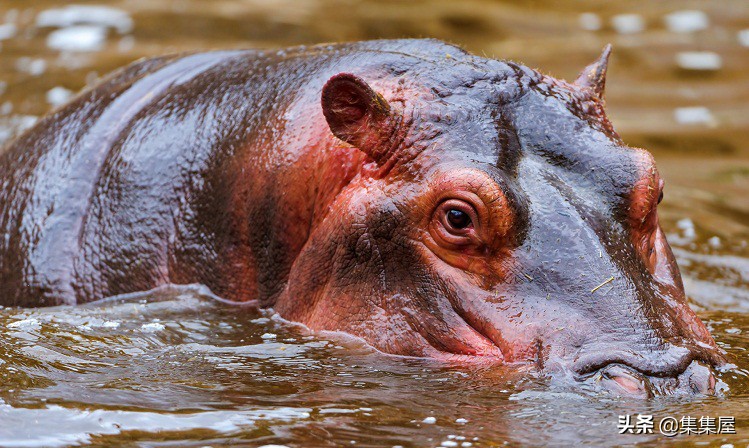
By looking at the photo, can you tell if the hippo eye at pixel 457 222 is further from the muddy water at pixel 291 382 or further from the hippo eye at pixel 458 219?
the muddy water at pixel 291 382

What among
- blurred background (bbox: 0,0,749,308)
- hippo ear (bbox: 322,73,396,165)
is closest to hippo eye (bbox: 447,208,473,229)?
hippo ear (bbox: 322,73,396,165)

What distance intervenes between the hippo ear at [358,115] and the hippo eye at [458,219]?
18.5 inches

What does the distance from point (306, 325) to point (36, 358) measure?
1.22 metres

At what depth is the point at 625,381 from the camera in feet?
14.1

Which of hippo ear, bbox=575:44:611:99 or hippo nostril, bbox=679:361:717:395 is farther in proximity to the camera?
hippo ear, bbox=575:44:611:99

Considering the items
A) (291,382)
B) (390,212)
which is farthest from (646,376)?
(291,382)

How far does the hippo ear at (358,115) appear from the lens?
16.6 feet

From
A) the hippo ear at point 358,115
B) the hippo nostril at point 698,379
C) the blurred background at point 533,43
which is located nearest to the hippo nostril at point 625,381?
the hippo nostril at point 698,379

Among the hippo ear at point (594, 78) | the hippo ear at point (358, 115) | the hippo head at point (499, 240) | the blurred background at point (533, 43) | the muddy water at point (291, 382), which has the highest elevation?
the blurred background at point (533, 43)

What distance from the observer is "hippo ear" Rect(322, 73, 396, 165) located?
199 inches

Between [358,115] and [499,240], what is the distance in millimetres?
917

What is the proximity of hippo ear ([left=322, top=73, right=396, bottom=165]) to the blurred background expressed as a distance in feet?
15.3

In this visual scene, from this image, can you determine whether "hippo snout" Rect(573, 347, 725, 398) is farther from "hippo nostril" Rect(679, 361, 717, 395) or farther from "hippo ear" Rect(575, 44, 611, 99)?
"hippo ear" Rect(575, 44, 611, 99)

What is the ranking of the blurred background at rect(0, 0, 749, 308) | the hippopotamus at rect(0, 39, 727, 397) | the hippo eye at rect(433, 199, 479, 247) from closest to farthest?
1. the hippopotamus at rect(0, 39, 727, 397)
2. the hippo eye at rect(433, 199, 479, 247)
3. the blurred background at rect(0, 0, 749, 308)
